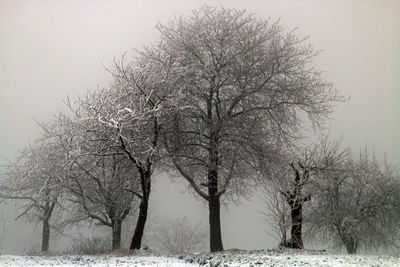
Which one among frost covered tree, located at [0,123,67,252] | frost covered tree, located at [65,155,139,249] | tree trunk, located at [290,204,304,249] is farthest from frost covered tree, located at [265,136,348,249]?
frost covered tree, located at [0,123,67,252]

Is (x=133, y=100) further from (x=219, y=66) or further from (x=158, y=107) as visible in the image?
(x=219, y=66)

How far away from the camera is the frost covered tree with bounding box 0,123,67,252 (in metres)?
21.1

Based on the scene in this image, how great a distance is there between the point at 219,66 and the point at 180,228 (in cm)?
3303

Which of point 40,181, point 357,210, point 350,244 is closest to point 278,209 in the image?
point 350,244

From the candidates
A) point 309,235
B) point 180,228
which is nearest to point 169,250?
point 180,228

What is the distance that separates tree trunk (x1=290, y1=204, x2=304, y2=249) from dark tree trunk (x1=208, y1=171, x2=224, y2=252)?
350 cm

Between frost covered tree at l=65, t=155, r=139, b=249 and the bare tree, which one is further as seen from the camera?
the bare tree

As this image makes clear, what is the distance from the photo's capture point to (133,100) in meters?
19.3

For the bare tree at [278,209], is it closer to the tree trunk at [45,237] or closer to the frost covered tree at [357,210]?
the frost covered tree at [357,210]

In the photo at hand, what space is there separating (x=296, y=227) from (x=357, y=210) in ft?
22.7

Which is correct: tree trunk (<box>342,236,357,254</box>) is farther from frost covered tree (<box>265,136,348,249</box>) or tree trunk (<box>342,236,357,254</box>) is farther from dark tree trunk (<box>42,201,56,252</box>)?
dark tree trunk (<box>42,201,56,252</box>)

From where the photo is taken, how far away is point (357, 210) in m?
27.9

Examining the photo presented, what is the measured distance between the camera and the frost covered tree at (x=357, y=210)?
2736 centimetres

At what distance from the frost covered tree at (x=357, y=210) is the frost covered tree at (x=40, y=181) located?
1362 cm
